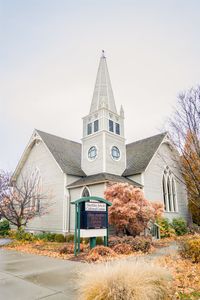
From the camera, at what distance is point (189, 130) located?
9812mm

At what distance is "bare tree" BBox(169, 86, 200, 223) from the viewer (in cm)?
950

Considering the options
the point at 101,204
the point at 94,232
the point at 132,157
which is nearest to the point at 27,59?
the point at 101,204

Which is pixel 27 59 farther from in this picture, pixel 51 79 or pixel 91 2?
pixel 91 2

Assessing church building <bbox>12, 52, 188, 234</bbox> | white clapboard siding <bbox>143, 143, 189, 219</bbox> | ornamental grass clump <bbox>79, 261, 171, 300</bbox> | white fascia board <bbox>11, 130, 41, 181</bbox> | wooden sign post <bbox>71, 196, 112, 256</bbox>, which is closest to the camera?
ornamental grass clump <bbox>79, 261, 171, 300</bbox>

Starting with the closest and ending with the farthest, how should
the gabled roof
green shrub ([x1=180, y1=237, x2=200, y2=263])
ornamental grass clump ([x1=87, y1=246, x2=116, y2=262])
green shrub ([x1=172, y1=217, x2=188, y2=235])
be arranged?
1. green shrub ([x1=180, y1=237, x2=200, y2=263])
2. ornamental grass clump ([x1=87, y1=246, x2=116, y2=262])
3. the gabled roof
4. green shrub ([x1=172, y1=217, x2=188, y2=235])

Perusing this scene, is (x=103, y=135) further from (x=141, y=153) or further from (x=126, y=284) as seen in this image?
(x=126, y=284)

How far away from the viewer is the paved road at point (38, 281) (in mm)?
4773

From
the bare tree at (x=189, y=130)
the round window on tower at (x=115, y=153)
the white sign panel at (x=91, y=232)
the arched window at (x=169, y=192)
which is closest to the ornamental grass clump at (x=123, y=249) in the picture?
the white sign panel at (x=91, y=232)

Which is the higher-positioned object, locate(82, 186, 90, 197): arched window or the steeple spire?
the steeple spire

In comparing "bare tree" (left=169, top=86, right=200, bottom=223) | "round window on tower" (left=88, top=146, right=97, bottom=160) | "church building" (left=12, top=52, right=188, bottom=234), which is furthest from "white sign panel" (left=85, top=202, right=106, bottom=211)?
"round window on tower" (left=88, top=146, right=97, bottom=160)

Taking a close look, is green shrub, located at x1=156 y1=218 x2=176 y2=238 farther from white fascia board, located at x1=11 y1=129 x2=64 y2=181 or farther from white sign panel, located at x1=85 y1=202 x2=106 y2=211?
white fascia board, located at x1=11 y1=129 x2=64 y2=181

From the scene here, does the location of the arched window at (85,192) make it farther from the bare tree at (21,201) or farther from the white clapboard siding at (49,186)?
the bare tree at (21,201)

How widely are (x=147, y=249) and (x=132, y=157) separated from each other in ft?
40.2

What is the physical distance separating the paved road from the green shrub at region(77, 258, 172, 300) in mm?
1136
